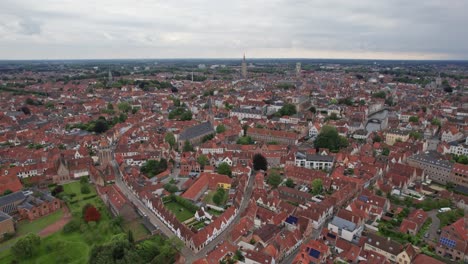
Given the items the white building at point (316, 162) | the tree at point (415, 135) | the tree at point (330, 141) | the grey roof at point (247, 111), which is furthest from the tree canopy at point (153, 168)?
the tree at point (415, 135)

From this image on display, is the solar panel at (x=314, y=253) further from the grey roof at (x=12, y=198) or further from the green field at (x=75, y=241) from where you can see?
the grey roof at (x=12, y=198)

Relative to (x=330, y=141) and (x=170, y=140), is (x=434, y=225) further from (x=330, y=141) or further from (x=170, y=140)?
(x=170, y=140)

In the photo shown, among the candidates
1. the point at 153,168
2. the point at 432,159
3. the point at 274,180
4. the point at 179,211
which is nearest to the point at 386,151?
the point at 432,159

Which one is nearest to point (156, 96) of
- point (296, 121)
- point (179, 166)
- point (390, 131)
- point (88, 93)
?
point (88, 93)

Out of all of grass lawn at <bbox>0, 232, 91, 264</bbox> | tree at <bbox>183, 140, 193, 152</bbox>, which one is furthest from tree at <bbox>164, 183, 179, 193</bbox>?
tree at <bbox>183, 140, 193, 152</bbox>

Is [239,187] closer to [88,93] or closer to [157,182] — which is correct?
[157,182]

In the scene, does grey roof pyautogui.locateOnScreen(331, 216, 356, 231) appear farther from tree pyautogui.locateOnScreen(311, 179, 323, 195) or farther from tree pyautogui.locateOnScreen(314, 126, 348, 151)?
tree pyautogui.locateOnScreen(314, 126, 348, 151)
